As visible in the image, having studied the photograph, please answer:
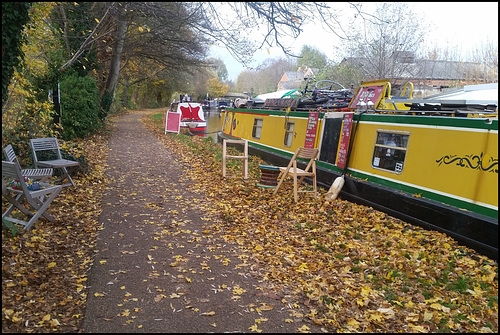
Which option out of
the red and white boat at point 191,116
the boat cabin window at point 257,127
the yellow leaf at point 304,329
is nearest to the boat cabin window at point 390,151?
the yellow leaf at point 304,329

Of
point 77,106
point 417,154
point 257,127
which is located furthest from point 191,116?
point 417,154

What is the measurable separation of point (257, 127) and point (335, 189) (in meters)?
6.38

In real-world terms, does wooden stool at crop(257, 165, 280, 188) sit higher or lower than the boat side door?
lower

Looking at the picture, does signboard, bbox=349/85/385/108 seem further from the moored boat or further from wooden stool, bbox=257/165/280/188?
wooden stool, bbox=257/165/280/188

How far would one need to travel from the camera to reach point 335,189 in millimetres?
8234

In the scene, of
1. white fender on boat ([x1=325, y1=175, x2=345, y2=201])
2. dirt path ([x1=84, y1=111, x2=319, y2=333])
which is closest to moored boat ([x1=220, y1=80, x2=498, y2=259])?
white fender on boat ([x1=325, y1=175, x2=345, y2=201])

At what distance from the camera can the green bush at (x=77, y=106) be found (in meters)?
12.1

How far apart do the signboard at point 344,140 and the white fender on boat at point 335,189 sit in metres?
0.40

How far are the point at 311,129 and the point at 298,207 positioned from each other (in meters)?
3.02

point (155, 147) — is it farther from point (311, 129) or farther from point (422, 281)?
point (422, 281)

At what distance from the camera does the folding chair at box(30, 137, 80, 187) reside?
649 cm

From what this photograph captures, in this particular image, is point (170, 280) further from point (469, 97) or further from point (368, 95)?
point (469, 97)

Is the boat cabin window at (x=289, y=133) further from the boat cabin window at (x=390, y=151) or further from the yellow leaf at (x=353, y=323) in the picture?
the yellow leaf at (x=353, y=323)

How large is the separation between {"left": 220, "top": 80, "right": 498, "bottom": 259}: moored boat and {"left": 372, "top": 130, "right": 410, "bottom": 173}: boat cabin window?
0.06 feet
